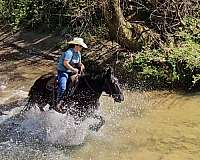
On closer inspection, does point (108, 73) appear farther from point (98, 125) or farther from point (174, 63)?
point (174, 63)

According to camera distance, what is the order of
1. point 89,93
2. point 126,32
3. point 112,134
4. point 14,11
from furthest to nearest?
point 14,11, point 126,32, point 112,134, point 89,93

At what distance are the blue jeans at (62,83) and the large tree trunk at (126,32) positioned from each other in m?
4.63

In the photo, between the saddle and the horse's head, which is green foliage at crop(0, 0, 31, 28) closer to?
the saddle

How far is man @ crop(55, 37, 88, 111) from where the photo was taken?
9.83 meters

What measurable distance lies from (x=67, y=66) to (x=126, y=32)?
16.8ft

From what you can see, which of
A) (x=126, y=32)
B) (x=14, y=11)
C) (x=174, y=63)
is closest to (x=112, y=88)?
(x=174, y=63)

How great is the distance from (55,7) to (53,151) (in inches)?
420

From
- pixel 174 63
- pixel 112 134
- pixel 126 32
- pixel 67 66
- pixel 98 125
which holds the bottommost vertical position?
pixel 112 134

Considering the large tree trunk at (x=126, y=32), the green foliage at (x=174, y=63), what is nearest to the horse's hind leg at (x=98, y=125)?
the green foliage at (x=174, y=63)

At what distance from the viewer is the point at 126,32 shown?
47.9 ft

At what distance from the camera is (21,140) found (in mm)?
9992

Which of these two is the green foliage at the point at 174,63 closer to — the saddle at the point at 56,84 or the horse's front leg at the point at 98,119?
the horse's front leg at the point at 98,119

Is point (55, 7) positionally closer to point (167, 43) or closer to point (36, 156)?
point (167, 43)

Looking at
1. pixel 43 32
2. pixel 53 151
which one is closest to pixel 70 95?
pixel 53 151
